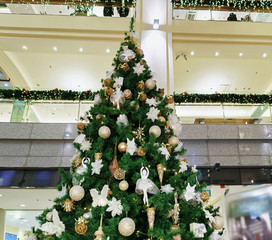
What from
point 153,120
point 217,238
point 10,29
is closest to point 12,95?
point 10,29

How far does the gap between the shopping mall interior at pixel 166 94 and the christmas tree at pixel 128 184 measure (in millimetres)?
3113

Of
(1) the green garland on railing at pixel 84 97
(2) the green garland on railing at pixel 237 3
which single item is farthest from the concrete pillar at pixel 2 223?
(2) the green garland on railing at pixel 237 3

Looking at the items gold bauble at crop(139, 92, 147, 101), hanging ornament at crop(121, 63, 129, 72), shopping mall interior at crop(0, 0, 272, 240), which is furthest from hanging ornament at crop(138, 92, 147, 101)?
shopping mall interior at crop(0, 0, 272, 240)

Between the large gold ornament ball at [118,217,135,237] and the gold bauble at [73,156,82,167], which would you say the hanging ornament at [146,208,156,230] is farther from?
the gold bauble at [73,156,82,167]

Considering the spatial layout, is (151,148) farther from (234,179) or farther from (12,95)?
(12,95)

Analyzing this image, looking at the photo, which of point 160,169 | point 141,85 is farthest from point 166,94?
point 160,169

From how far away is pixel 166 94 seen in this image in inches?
197

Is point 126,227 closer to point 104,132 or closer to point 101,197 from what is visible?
point 101,197

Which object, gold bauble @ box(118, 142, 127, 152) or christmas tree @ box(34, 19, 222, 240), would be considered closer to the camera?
christmas tree @ box(34, 19, 222, 240)

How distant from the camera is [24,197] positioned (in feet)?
25.0

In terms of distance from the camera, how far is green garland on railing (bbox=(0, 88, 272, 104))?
6.95 m

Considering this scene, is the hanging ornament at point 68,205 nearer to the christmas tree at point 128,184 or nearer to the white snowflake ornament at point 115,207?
the christmas tree at point 128,184

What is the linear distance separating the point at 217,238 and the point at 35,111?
6.12 meters

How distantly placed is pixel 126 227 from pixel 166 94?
3.83 m
